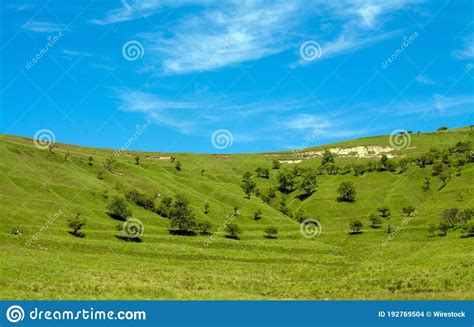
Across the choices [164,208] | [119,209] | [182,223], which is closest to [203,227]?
[182,223]

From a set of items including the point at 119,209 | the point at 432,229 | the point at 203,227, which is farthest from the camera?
the point at 119,209

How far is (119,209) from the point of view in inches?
5098

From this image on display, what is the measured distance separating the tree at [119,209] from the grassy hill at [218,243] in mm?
3142

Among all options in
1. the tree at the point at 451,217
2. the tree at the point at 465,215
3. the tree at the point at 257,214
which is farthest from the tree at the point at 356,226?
the tree at the point at 257,214

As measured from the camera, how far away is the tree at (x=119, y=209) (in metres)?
130

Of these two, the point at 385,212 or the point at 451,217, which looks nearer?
the point at 451,217

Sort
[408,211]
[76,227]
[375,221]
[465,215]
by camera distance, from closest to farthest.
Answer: [76,227] → [465,215] → [375,221] → [408,211]

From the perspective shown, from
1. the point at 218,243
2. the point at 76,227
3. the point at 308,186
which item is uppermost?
the point at 308,186

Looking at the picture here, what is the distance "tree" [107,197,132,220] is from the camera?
130m

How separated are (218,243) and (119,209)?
3382cm

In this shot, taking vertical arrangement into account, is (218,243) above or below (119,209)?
below

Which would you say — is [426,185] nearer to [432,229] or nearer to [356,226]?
[356,226]

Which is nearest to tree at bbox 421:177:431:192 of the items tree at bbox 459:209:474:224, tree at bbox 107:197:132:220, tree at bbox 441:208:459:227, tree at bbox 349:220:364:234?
tree at bbox 441:208:459:227

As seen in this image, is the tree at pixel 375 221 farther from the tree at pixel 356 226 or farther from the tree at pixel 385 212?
the tree at pixel 385 212
